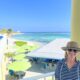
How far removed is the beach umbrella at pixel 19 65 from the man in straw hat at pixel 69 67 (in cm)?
318

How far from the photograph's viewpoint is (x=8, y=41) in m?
5.13

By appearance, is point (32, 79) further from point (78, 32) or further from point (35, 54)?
point (35, 54)

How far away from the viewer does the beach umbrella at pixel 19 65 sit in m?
5.04

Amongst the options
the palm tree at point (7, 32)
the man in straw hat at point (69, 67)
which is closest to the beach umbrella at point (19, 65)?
the palm tree at point (7, 32)

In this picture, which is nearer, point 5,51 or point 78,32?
point 78,32

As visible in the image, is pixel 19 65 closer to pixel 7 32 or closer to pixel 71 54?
pixel 7 32

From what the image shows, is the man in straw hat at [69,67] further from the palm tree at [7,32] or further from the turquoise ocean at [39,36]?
the turquoise ocean at [39,36]

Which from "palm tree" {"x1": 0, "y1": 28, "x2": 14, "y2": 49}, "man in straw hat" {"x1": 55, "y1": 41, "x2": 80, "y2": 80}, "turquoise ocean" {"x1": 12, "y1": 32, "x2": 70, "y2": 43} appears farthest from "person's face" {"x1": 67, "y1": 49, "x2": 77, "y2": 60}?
"turquoise ocean" {"x1": 12, "y1": 32, "x2": 70, "y2": 43}

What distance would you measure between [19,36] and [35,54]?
0.56 metres

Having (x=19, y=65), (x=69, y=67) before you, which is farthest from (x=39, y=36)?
(x=69, y=67)

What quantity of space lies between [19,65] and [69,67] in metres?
3.35

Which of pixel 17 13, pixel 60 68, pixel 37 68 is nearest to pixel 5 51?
pixel 37 68

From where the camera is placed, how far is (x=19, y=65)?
5.16 metres

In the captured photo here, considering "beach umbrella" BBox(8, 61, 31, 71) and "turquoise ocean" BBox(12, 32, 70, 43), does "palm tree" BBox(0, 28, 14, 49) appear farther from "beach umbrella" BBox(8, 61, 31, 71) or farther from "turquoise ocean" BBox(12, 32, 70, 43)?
"beach umbrella" BBox(8, 61, 31, 71)
